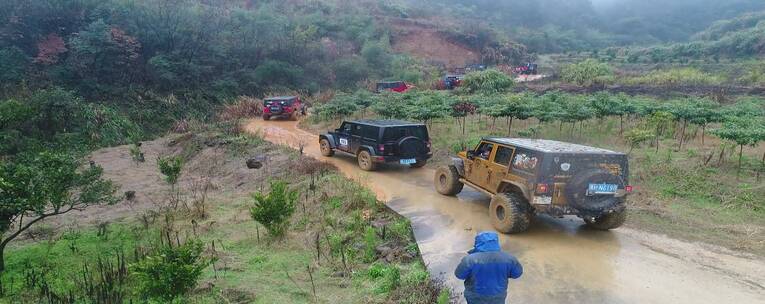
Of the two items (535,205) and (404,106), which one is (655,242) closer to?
(535,205)

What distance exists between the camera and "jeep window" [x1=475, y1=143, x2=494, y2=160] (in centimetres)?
995

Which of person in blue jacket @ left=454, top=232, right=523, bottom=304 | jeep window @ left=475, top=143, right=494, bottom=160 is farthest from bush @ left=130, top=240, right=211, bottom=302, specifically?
jeep window @ left=475, top=143, right=494, bottom=160

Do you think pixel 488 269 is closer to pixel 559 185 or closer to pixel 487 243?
pixel 487 243

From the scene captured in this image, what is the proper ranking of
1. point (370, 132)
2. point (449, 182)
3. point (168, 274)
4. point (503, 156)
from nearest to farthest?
point (168, 274), point (503, 156), point (449, 182), point (370, 132)

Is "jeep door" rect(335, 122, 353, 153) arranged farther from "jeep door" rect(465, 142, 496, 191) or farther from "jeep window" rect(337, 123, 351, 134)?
"jeep door" rect(465, 142, 496, 191)

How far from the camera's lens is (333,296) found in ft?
21.7

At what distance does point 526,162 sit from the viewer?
8.73 metres

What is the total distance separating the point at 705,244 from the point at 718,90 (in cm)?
2261

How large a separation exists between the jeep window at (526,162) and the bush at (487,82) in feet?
72.8

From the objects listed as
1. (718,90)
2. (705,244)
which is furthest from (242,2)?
(705,244)

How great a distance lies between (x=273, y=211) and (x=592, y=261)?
5.49m

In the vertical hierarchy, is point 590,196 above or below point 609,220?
above

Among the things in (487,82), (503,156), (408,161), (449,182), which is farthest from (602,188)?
(487,82)

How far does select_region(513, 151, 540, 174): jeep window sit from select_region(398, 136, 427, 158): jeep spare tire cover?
5.07m
